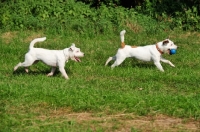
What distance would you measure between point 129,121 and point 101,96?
109cm

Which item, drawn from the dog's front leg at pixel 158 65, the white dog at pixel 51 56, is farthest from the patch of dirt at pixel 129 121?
the dog's front leg at pixel 158 65

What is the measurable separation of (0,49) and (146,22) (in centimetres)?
499

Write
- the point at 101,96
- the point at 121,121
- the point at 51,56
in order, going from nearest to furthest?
the point at 121,121, the point at 101,96, the point at 51,56

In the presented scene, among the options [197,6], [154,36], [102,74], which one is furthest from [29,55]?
[197,6]

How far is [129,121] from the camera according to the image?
24.0 ft

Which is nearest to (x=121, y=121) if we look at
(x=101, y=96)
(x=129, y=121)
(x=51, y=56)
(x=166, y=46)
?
(x=129, y=121)

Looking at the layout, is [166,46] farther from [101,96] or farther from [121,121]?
[121,121]

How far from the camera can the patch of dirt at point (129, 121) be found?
277 inches

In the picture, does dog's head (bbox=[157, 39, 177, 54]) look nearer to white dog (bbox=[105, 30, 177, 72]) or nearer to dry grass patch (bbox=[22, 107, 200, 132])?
white dog (bbox=[105, 30, 177, 72])

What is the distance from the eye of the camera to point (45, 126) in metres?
7.05

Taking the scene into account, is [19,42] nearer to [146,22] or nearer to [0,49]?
[0,49]

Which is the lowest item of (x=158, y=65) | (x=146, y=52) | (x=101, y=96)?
(x=101, y=96)

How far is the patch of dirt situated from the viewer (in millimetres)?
7024

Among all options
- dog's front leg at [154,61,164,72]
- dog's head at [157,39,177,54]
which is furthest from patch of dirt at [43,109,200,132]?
dog's head at [157,39,177,54]
